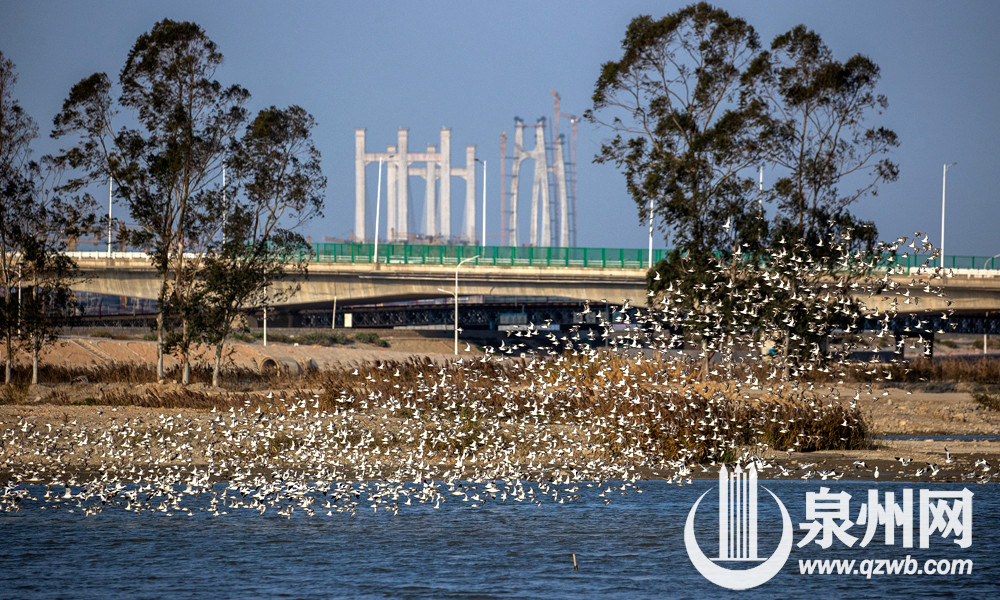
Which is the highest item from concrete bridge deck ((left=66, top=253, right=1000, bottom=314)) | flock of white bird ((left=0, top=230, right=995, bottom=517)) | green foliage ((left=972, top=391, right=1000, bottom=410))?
concrete bridge deck ((left=66, top=253, right=1000, bottom=314))

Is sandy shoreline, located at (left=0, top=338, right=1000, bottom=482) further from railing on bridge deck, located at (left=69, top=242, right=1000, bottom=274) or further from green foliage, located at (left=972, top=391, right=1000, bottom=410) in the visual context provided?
railing on bridge deck, located at (left=69, top=242, right=1000, bottom=274)

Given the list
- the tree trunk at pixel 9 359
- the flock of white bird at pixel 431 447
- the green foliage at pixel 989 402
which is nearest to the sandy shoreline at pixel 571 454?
the flock of white bird at pixel 431 447

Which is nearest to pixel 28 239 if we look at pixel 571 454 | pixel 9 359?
pixel 9 359

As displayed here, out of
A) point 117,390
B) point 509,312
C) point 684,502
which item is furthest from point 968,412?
point 509,312

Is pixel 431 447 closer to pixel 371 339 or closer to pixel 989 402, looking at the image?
pixel 989 402

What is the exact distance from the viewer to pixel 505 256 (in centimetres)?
7075

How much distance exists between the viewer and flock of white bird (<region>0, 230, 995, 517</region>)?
55.4 ft

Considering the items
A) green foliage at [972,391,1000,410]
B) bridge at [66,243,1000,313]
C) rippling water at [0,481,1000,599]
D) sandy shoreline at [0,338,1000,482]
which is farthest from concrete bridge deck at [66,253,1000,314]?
rippling water at [0,481,1000,599]

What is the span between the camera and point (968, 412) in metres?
30.9

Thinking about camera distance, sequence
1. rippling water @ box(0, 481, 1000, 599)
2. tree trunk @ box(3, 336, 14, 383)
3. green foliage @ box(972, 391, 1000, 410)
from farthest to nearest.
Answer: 1. tree trunk @ box(3, 336, 14, 383)
2. green foliage @ box(972, 391, 1000, 410)
3. rippling water @ box(0, 481, 1000, 599)

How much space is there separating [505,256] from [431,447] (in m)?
50.4

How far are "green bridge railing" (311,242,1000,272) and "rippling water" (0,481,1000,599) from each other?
47733 mm

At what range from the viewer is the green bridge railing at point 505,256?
66.0 metres

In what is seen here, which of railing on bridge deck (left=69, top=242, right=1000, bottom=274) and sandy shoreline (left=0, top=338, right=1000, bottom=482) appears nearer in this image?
sandy shoreline (left=0, top=338, right=1000, bottom=482)
